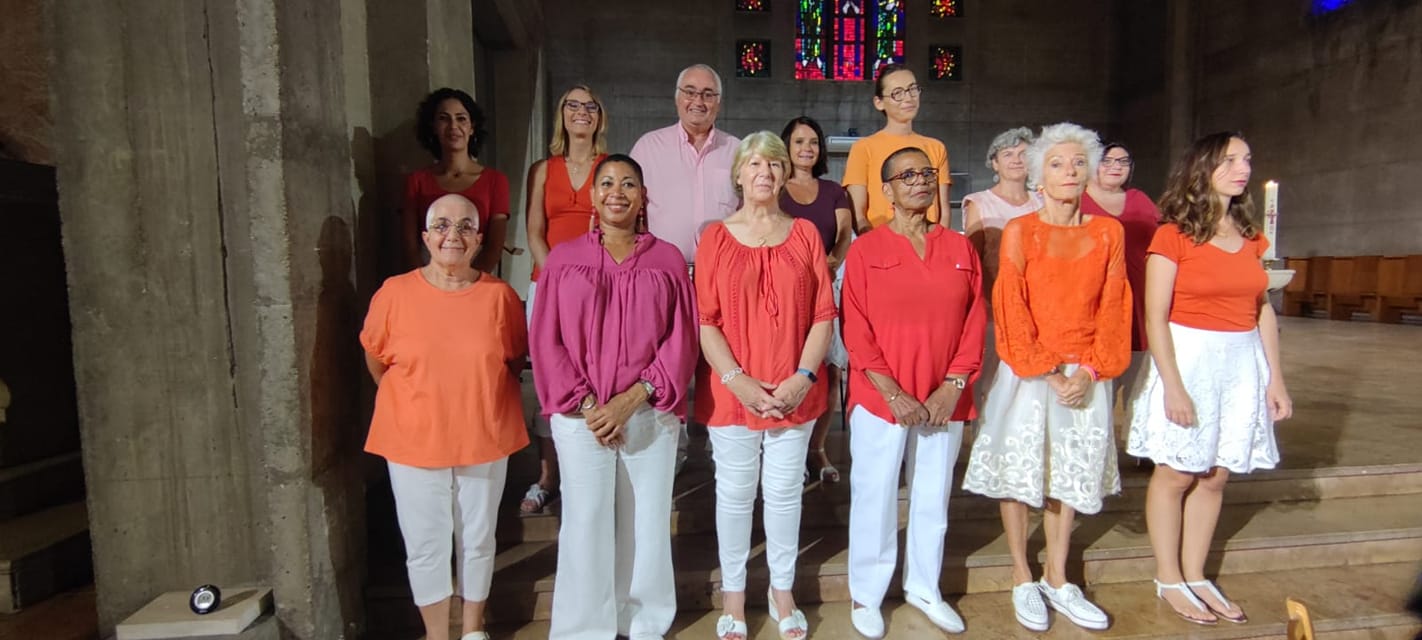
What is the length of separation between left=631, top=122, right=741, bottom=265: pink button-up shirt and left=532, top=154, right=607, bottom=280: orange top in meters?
0.28

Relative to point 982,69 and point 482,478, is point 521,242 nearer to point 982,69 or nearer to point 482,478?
point 482,478

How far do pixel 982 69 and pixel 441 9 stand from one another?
14.2 meters

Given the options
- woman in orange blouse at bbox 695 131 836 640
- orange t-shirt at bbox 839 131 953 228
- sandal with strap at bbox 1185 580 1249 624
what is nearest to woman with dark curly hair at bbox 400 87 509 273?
woman in orange blouse at bbox 695 131 836 640

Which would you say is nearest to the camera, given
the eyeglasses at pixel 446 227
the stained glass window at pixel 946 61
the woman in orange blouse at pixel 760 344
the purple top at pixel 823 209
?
the eyeglasses at pixel 446 227

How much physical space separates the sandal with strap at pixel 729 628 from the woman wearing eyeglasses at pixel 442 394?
912mm

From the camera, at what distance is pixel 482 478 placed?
2363mm

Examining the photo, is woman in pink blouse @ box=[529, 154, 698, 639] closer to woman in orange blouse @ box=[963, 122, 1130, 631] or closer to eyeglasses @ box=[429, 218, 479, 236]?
eyeglasses @ box=[429, 218, 479, 236]

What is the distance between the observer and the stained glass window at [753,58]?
14741mm

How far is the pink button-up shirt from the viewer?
2.87 metres

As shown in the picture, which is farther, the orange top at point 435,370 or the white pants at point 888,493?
the white pants at point 888,493

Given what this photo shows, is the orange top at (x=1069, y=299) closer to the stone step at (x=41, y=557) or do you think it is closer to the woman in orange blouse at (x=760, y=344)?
the woman in orange blouse at (x=760, y=344)

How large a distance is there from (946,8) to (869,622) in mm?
15757

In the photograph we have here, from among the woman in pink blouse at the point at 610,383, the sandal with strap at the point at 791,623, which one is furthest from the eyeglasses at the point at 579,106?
the sandal with strap at the point at 791,623

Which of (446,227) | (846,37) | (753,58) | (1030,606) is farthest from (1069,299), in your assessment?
(846,37)
